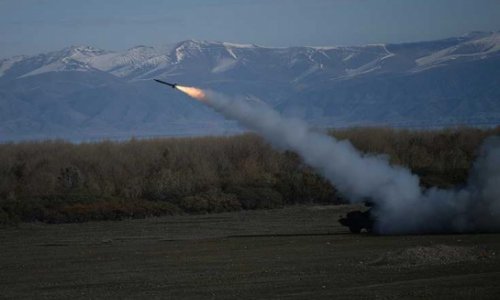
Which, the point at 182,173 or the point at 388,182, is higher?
the point at 388,182

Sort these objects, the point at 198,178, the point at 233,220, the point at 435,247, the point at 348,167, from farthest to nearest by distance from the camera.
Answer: the point at 198,178, the point at 233,220, the point at 348,167, the point at 435,247

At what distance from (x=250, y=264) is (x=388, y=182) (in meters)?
8.82

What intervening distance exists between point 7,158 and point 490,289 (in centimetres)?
4549

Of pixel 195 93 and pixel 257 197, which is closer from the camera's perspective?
pixel 195 93

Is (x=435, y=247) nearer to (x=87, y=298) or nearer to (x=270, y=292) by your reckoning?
(x=270, y=292)

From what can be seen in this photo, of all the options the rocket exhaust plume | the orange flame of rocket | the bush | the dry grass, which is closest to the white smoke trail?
the rocket exhaust plume

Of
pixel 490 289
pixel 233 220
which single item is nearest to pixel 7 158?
pixel 233 220

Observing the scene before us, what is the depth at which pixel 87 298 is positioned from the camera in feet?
71.6

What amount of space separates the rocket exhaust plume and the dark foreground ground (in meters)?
0.97

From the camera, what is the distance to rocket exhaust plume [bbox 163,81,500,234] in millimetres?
32156

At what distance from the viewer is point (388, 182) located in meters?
34.0

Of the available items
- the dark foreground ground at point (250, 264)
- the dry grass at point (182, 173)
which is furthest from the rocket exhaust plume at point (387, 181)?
the dry grass at point (182, 173)

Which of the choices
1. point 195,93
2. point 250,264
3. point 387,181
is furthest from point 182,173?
point 250,264

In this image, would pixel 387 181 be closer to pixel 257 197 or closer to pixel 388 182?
pixel 388 182
